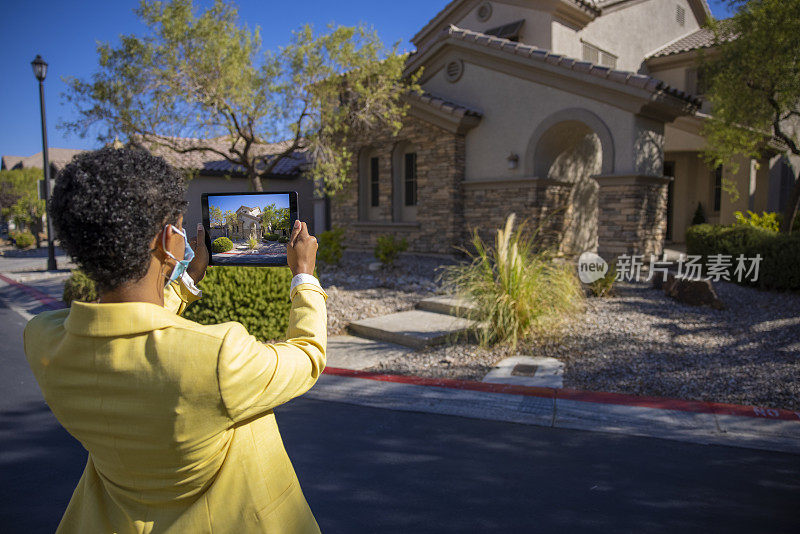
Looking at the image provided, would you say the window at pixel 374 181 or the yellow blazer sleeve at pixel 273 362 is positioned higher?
the window at pixel 374 181

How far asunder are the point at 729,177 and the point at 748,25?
603cm

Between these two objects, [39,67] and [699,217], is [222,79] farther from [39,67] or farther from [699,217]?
[699,217]

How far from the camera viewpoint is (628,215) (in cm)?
1112

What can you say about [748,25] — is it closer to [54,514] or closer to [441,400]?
[441,400]

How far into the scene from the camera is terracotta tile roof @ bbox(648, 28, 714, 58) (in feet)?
56.9

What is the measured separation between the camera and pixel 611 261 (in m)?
11.0

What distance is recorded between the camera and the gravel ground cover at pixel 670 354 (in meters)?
5.18

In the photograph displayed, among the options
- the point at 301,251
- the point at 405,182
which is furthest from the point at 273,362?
the point at 405,182

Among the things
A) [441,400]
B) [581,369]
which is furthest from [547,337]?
[441,400]

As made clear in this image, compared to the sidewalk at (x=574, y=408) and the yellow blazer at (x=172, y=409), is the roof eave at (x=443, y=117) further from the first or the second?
the yellow blazer at (x=172, y=409)

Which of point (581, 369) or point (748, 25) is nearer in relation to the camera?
point (581, 369)

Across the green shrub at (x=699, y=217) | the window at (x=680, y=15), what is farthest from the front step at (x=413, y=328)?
the window at (x=680, y=15)

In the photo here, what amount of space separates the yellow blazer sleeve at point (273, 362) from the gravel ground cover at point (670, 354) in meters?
4.33

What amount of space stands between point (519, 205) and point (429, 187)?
265 centimetres
